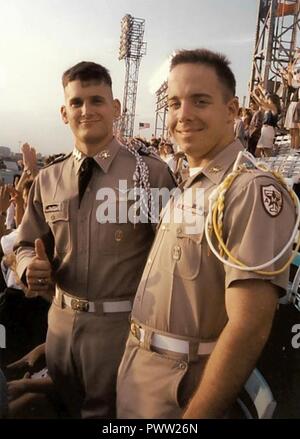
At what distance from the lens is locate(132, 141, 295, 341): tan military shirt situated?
818mm

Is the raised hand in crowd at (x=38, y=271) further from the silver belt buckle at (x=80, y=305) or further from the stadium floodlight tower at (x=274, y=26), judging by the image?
the stadium floodlight tower at (x=274, y=26)

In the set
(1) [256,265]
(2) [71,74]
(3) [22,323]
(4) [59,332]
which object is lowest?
(3) [22,323]

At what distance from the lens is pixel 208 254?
0.91 m

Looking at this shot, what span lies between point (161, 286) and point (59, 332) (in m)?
0.58

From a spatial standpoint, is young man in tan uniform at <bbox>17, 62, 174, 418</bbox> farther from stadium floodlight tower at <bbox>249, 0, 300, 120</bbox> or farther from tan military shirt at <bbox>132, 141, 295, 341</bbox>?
stadium floodlight tower at <bbox>249, 0, 300, 120</bbox>

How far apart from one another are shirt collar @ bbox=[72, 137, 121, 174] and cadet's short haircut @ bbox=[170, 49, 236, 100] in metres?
0.48

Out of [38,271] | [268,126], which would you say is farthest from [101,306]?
[268,126]

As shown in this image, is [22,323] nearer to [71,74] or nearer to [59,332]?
[59,332]

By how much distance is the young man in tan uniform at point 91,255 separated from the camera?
4.46 feet

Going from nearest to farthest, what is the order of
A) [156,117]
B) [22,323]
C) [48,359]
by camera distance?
[156,117] < [48,359] < [22,323]

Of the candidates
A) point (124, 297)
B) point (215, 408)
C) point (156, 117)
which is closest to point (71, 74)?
point (156, 117)

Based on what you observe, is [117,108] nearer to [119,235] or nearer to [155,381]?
[119,235]

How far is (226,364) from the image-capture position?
0.81 metres

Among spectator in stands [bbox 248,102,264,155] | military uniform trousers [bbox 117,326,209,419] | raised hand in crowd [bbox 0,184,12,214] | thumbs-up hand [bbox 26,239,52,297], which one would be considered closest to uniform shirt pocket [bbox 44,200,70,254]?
thumbs-up hand [bbox 26,239,52,297]
